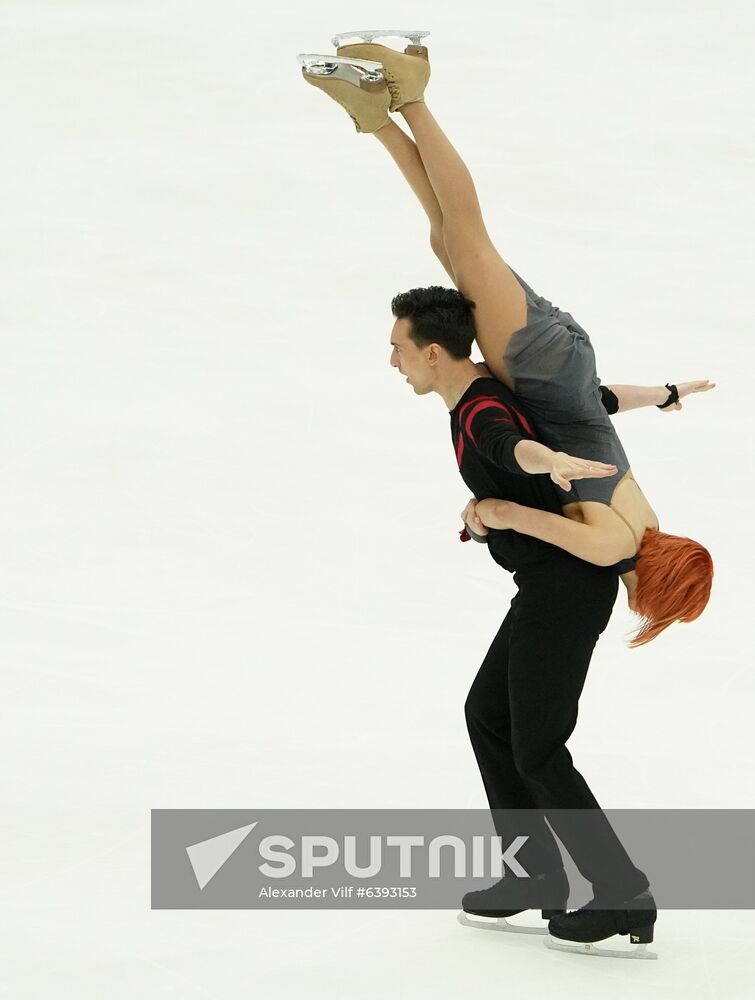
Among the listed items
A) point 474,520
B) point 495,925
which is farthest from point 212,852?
point 474,520

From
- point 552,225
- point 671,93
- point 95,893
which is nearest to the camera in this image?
point 95,893

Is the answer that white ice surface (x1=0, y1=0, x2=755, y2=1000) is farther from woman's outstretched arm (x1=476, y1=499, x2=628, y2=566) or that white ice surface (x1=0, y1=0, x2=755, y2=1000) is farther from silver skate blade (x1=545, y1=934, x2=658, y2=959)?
woman's outstretched arm (x1=476, y1=499, x2=628, y2=566)

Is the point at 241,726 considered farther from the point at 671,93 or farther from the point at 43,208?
the point at 671,93

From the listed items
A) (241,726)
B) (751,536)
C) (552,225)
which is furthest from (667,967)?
(552,225)

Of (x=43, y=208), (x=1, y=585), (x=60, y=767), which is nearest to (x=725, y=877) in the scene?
(x=60, y=767)

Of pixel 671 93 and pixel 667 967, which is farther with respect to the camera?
pixel 671 93

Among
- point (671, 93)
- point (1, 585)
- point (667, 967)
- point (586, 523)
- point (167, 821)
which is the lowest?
point (667, 967)

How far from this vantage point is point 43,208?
273 inches

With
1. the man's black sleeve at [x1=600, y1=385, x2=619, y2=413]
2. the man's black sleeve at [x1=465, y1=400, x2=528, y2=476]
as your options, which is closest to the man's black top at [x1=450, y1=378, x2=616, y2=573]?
the man's black sleeve at [x1=465, y1=400, x2=528, y2=476]

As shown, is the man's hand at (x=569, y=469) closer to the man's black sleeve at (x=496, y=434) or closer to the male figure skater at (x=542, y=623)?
the man's black sleeve at (x=496, y=434)

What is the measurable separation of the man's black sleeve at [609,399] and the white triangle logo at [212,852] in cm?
139

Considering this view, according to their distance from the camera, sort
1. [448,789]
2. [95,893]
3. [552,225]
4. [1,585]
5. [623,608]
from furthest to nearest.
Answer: [552,225], [623,608], [1,585], [448,789], [95,893]

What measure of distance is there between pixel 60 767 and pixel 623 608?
2564mm

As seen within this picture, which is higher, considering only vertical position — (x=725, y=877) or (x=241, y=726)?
(x=241, y=726)
